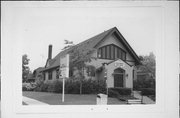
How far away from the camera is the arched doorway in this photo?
3.97m

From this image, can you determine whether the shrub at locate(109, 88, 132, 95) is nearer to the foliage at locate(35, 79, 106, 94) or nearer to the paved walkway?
the paved walkway

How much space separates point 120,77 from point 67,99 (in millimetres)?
961

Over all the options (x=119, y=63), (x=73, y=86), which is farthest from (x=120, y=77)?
(x=73, y=86)

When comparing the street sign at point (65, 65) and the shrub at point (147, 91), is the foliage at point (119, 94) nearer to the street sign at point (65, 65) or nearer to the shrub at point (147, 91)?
the shrub at point (147, 91)

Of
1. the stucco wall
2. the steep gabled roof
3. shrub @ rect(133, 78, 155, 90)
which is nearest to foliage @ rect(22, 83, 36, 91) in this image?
the steep gabled roof

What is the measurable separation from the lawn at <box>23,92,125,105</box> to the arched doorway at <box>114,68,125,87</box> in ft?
0.88

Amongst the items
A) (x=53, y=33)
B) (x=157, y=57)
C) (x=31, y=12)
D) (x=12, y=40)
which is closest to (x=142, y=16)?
(x=157, y=57)

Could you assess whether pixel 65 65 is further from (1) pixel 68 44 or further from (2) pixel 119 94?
(2) pixel 119 94

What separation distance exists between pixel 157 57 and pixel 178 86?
1.93 ft

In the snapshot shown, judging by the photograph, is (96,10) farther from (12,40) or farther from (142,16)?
(12,40)

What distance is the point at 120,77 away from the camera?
156 inches

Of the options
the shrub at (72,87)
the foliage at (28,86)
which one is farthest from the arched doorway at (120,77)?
the foliage at (28,86)

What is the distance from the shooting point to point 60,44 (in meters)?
3.93

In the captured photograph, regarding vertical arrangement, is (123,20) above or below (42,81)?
above
